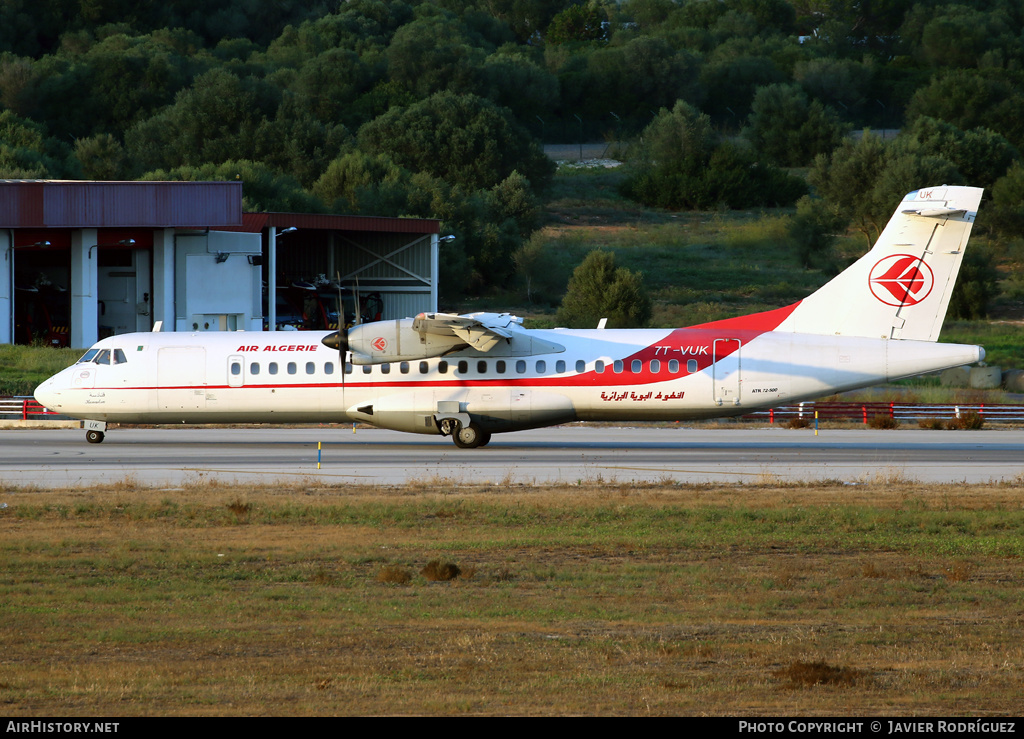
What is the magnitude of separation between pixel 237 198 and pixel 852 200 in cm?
4606

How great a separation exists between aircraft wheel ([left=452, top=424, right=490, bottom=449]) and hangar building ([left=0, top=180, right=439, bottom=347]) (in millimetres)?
19307

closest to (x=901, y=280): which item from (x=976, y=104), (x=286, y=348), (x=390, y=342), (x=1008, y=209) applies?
(x=390, y=342)

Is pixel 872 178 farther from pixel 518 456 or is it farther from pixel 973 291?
pixel 518 456

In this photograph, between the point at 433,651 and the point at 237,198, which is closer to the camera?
the point at 433,651

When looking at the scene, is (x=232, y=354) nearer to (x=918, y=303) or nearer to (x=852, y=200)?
(x=918, y=303)

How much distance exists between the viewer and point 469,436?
87.5 feet

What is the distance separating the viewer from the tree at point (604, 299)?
51531mm

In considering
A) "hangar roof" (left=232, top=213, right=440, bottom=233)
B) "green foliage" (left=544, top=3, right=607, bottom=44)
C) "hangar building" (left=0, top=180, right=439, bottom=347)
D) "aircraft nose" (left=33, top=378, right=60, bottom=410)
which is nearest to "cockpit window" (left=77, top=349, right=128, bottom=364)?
"aircraft nose" (left=33, top=378, right=60, bottom=410)

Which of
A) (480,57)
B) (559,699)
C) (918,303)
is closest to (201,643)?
(559,699)

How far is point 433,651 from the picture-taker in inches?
379

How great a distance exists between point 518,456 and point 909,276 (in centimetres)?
968

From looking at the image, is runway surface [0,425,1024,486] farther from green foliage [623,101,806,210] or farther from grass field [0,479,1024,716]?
green foliage [623,101,806,210]

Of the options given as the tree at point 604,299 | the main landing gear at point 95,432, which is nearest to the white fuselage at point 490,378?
the main landing gear at point 95,432

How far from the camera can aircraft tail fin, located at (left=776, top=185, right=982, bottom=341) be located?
81.4 ft
